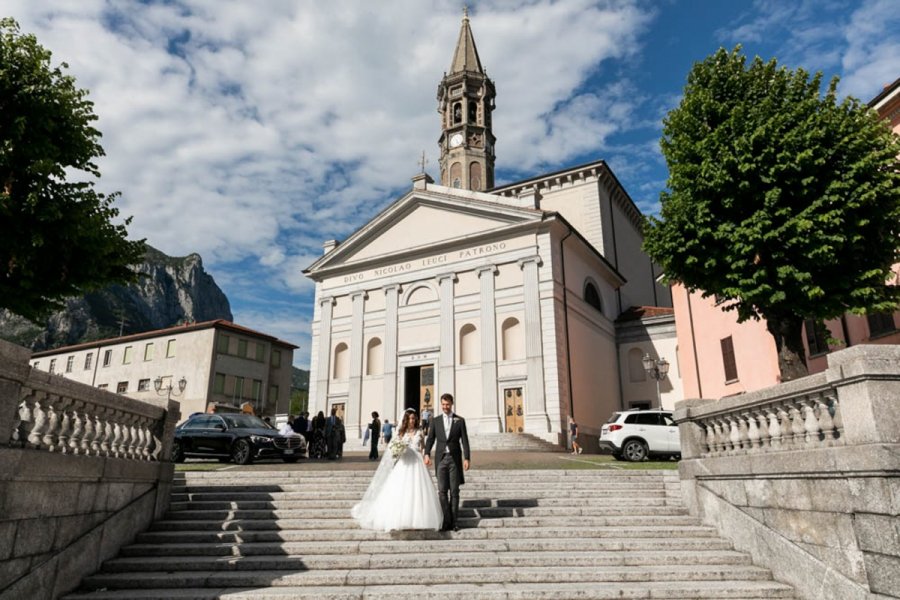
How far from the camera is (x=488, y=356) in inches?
1065

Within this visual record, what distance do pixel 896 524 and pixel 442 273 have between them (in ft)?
82.5

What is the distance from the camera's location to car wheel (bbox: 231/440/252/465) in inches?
651

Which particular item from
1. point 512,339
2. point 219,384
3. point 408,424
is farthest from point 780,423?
point 219,384

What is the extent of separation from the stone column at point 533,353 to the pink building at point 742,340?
6700mm

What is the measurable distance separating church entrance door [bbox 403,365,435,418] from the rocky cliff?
182 ft

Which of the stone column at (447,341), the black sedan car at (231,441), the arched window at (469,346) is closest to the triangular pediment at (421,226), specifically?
the stone column at (447,341)

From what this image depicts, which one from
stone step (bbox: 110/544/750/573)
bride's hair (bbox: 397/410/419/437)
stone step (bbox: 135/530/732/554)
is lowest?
stone step (bbox: 110/544/750/573)

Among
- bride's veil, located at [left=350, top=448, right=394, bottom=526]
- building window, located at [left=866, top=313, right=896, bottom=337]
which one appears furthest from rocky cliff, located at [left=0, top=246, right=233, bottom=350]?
building window, located at [left=866, top=313, right=896, bottom=337]

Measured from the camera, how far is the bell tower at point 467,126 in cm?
4378

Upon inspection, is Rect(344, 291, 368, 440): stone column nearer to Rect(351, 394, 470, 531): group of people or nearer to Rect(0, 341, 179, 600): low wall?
Rect(0, 341, 179, 600): low wall

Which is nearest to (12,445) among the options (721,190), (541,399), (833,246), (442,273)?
(721,190)

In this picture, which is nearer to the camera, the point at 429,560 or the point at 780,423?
the point at 780,423

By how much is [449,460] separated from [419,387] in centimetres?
2086

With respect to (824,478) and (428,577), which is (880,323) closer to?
(824,478)
